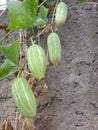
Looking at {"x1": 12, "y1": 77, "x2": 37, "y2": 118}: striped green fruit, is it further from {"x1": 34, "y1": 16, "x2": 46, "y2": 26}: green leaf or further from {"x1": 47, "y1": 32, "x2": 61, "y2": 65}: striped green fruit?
{"x1": 34, "y1": 16, "x2": 46, "y2": 26}: green leaf

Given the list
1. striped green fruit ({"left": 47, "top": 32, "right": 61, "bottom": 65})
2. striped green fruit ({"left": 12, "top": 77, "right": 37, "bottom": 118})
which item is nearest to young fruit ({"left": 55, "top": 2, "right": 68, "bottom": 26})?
striped green fruit ({"left": 47, "top": 32, "right": 61, "bottom": 65})

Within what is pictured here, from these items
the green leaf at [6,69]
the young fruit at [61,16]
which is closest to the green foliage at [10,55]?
the green leaf at [6,69]

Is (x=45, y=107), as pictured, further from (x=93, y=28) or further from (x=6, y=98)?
(x=93, y=28)

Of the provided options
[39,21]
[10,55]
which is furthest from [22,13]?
[39,21]

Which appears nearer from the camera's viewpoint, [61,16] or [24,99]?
[24,99]

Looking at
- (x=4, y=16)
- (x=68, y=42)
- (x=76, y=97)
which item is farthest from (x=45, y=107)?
(x=4, y=16)

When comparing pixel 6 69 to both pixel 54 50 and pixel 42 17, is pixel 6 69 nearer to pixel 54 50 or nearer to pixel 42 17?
pixel 54 50

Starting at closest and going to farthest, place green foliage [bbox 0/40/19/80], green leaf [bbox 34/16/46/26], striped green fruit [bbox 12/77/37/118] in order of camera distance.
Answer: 1. striped green fruit [bbox 12/77/37/118]
2. green foliage [bbox 0/40/19/80]
3. green leaf [bbox 34/16/46/26]
